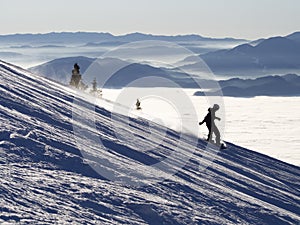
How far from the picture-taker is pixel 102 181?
38.6 feet

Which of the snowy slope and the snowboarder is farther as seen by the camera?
the snowboarder

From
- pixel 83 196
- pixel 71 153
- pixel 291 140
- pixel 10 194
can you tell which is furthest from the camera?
pixel 291 140

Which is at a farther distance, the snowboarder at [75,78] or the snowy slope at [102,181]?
the snowboarder at [75,78]

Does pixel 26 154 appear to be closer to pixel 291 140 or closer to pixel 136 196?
pixel 136 196

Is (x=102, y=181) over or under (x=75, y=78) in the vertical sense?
under

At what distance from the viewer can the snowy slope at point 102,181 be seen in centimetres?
991

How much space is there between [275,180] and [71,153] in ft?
32.6

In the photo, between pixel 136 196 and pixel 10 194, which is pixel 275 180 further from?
pixel 10 194

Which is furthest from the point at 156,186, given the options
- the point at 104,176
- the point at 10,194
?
the point at 10,194

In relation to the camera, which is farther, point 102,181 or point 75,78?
point 75,78

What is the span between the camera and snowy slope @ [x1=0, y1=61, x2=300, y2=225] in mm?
9914

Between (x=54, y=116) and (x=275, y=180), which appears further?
(x=275, y=180)

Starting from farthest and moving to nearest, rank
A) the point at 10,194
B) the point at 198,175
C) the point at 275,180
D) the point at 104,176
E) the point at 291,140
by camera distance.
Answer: the point at 291,140
the point at 275,180
the point at 198,175
the point at 104,176
the point at 10,194

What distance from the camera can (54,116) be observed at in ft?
55.5
